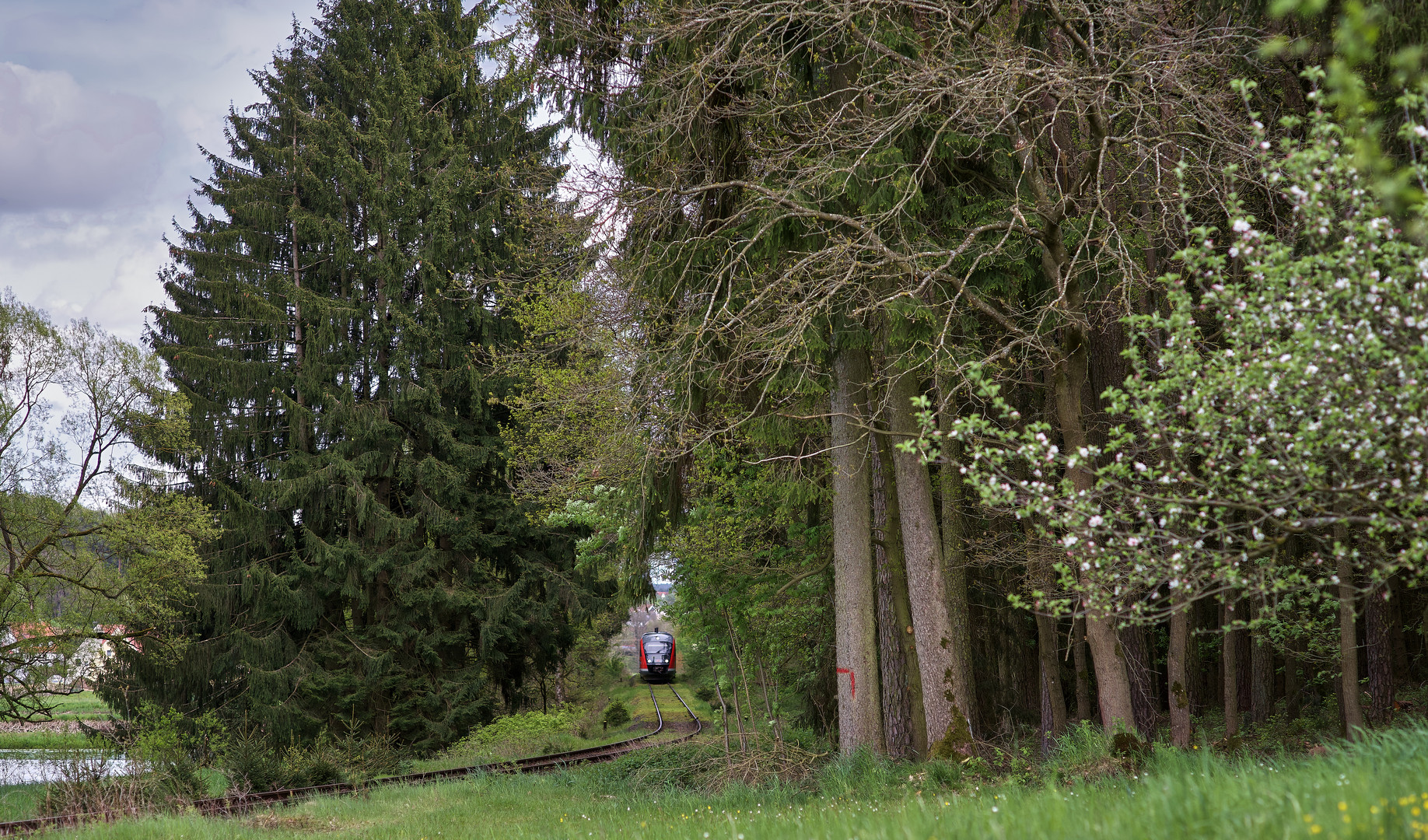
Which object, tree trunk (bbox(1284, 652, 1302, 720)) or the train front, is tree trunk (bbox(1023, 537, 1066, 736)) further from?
the train front

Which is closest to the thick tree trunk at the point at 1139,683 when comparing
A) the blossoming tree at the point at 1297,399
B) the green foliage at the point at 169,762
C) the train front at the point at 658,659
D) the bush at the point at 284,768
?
the blossoming tree at the point at 1297,399

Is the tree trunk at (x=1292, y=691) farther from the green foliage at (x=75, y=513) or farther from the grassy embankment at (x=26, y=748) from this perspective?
the green foliage at (x=75, y=513)

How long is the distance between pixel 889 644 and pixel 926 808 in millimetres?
5991

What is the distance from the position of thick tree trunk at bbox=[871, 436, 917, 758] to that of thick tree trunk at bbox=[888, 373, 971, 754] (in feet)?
3.24

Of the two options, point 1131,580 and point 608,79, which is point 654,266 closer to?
point 608,79

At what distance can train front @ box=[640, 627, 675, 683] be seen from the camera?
45.4 m

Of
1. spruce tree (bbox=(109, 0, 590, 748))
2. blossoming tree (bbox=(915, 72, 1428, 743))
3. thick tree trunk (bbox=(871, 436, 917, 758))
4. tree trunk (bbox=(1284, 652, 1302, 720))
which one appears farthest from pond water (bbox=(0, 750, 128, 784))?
tree trunk (bbox=(1284, 652, 1302, 720))

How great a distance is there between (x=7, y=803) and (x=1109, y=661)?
1512cm

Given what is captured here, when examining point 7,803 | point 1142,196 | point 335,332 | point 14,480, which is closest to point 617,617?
point 335,332

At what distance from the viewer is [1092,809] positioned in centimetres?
427

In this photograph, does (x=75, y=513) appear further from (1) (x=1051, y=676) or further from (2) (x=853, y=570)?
(1) (x=1051, y=676)

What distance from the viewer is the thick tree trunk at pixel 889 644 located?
36.8ft

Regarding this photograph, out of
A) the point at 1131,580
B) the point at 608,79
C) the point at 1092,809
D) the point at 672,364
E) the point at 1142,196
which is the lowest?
the point at 1092,809

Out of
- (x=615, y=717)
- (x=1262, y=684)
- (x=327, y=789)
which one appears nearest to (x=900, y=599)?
(x=1262, y=684)
